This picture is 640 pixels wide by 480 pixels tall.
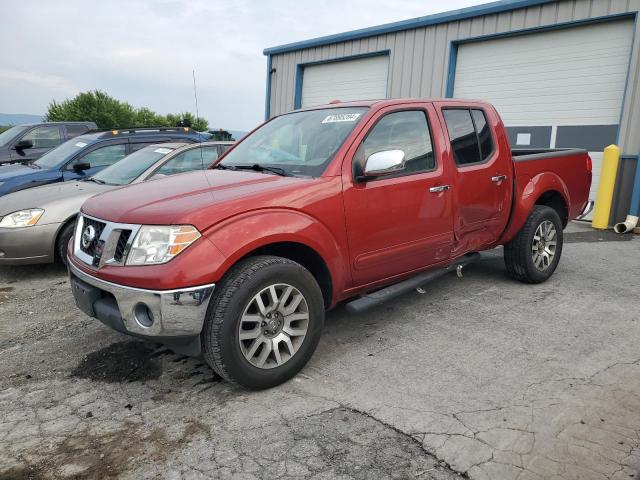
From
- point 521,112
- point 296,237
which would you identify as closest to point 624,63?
point 521,112

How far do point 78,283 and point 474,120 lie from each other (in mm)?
3428

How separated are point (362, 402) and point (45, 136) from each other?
11388 millimetres

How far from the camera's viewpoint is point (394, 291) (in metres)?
3.64

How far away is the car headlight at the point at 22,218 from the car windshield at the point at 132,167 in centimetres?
88

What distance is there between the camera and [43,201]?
5449 millimetres

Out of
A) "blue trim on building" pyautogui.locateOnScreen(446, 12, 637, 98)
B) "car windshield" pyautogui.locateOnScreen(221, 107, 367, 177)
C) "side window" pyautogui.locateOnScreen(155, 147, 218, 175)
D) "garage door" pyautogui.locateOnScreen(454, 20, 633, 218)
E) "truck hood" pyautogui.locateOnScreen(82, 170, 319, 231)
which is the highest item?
"blue trim on building" pyautogui.locateOnScreen(446, 12, 637, 98)

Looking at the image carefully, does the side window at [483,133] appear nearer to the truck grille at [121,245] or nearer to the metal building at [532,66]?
the truck grille at [121,245]

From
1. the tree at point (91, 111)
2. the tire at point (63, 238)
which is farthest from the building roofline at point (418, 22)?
the tree at point (91, 111)

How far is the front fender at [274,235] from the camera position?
2.75 metres

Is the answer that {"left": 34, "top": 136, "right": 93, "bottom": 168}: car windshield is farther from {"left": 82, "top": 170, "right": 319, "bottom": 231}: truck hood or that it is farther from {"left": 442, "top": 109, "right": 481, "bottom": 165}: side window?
{"left": 442, "top": 109, "right": 481, "bottom": 165}: side window

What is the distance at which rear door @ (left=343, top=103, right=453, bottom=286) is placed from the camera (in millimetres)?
3365

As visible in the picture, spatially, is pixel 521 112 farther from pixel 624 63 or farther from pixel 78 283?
pixel 78 283

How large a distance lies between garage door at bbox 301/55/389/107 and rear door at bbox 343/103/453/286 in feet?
28.2

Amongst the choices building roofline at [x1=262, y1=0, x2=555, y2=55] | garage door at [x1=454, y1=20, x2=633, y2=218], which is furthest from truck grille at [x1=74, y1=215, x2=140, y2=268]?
building roofline at [x1=262, y1=0, x2=555, y2=55]
